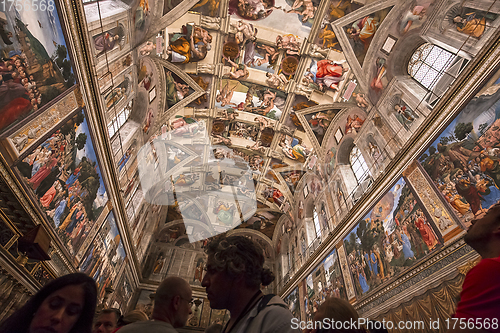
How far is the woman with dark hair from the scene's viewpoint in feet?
6.70

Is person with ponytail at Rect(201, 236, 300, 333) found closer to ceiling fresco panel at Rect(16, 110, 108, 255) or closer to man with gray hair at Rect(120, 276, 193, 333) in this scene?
man with gray hair at Rect(120, 276, 193, 333)

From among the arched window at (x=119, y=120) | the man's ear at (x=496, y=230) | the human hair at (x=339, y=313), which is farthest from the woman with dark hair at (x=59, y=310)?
the arched window at (x=119, y=120)

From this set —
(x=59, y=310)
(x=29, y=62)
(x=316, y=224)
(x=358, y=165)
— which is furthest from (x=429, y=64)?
(x=29, y=62)

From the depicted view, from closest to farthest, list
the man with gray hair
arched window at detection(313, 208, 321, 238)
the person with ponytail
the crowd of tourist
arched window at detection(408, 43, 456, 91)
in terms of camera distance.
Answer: the crowd of tourist < the person with ponytail < the man with gray hair < arched window at detection(408, 43, 456, 91) < arched window at detection(313, 208, 321, 238)

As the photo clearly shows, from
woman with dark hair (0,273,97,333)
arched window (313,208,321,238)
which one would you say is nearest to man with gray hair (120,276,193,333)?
woman with dark hair (0,273,97,333)

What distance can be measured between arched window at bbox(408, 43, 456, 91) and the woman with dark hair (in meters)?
9.91

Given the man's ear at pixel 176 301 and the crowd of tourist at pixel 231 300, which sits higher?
the crowd of tourist at pixel 231 300

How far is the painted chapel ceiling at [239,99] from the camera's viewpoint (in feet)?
24.8

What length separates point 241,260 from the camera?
7.65ft

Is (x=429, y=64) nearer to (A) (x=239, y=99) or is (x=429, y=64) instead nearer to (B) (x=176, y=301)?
(A) (x=239, y=99)

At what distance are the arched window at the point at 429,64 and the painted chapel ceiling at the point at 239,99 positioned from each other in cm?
6

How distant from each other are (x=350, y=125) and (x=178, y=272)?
679 inches

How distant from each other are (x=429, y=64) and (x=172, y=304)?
10.3 m

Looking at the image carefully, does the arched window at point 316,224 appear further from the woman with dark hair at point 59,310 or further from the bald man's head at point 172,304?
the woman with dark hair at point 59,310
